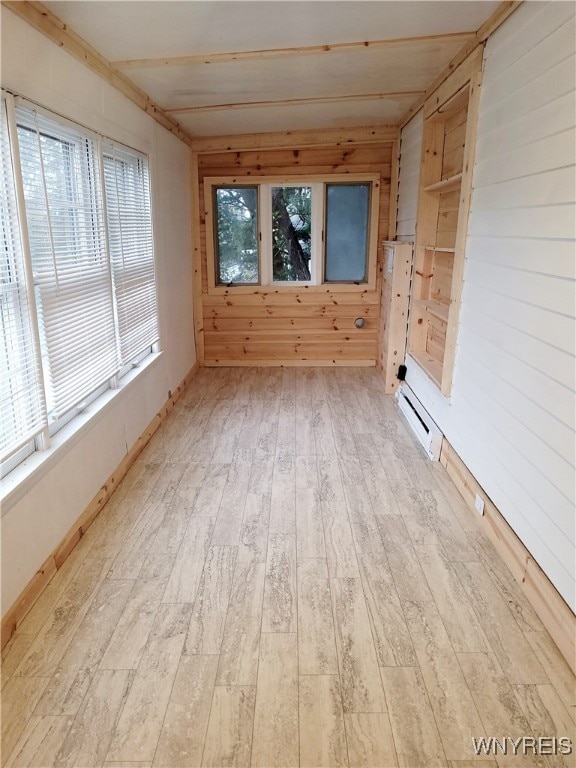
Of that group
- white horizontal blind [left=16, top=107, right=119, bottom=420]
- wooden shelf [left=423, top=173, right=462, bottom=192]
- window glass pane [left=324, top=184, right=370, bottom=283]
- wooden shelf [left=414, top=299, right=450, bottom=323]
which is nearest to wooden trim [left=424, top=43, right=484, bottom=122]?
wooden shelf [left=423, top=173, right=462, bottom=192]

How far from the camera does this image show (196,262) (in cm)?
503

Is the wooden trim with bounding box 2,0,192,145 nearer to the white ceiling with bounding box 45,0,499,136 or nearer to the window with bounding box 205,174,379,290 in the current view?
the white ceiling with bounding box 45,0,499,136

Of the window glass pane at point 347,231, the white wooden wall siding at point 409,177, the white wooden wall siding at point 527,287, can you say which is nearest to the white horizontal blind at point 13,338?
the white wooden wall siding at point 527,287

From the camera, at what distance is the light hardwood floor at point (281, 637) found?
4.67 feet

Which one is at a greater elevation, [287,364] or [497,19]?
[497,19]

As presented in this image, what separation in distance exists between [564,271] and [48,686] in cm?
236

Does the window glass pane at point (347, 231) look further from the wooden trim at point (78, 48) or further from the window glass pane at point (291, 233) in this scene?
the wooden trim at point (78, 48)

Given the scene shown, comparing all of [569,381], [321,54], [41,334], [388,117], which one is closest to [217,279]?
[388,117]

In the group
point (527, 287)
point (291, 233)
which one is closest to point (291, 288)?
point (291, 233)

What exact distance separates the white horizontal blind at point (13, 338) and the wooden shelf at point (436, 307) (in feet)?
8.26

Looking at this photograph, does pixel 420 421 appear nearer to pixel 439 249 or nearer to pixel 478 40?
pixel 439 249

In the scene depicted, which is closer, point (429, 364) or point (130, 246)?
point (130, 246)

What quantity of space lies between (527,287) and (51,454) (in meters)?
2.23

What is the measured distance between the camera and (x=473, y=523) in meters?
2.46
